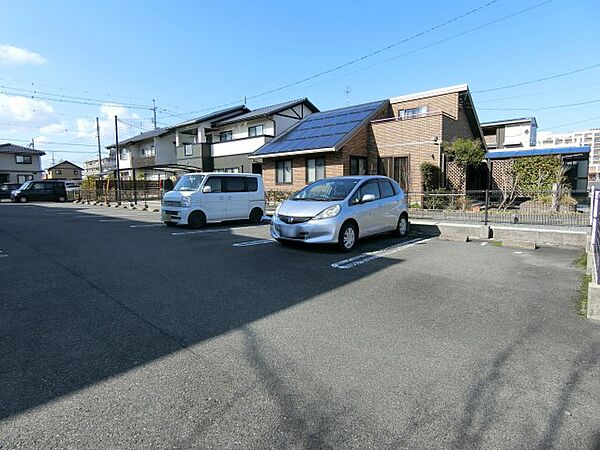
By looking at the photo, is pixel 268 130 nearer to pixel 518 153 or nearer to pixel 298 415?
pixel 518 153

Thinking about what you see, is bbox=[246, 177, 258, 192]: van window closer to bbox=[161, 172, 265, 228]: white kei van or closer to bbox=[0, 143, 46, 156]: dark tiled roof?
bbox=[161, 172, 265, 228]: white kei van

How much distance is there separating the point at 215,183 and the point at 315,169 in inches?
303

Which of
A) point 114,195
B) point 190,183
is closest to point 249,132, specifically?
point 114,195

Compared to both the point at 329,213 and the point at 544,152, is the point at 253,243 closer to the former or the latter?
the point at 329,213

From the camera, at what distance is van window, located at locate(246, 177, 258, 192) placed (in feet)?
39.6

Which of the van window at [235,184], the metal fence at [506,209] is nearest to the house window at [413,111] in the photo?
the metal fence at [506,209]

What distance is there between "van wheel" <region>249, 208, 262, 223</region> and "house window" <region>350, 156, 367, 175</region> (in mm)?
6611

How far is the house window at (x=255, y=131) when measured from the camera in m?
23.4

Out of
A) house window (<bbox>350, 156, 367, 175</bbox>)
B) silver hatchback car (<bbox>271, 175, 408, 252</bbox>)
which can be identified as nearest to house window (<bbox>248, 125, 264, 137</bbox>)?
house window (<bbox>350, 156, 367, 175</bbox>)

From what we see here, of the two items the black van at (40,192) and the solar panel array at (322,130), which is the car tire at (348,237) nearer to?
the solar panel array at (322,130)

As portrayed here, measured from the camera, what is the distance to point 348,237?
7.16 metres

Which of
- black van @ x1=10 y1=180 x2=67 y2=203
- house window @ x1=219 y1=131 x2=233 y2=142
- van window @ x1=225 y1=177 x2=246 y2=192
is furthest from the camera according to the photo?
black van @ x1=10 y1=180 x2=67 y2=203

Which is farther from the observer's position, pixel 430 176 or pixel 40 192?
pixel 40 192

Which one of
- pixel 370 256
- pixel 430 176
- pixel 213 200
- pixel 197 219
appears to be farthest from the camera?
pixel 430 176
